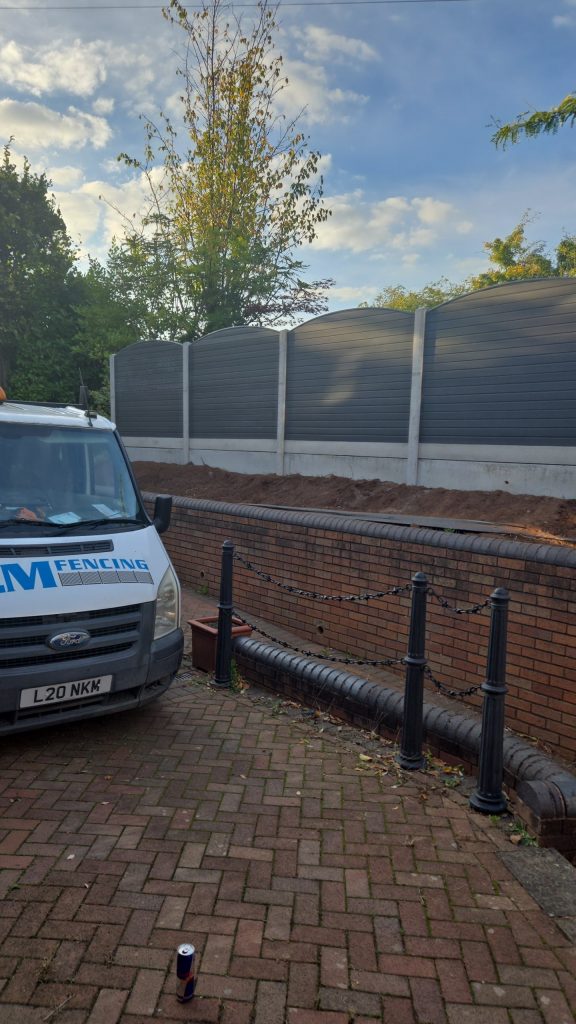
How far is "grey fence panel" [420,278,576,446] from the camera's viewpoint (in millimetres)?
9203

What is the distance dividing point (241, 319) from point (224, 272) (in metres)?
1.65

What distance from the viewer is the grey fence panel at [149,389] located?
16.1 meters

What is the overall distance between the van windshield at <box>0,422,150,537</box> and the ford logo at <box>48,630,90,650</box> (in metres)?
0.75

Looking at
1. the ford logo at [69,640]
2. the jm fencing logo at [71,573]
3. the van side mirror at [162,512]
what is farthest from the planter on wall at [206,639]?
the ford logo at [69,640]

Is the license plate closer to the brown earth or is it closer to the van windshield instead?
the van windshield

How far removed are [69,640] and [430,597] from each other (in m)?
2.90

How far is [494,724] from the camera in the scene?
11.4 ft

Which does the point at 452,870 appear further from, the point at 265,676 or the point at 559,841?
the point at 265,676

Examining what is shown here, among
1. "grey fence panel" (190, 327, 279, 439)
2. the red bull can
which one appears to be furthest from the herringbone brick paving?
"grey fence panel" (190, 327, 279, 439)

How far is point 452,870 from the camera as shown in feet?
9.77

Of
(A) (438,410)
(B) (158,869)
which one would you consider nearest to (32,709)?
(B) (158,869)

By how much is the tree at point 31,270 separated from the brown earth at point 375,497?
40.0 ft

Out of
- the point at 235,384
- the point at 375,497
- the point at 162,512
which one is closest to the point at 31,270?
the point at 235,384

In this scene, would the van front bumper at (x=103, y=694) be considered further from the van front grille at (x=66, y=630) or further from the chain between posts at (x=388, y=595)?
the chain between posts at (x=388, y=595)
